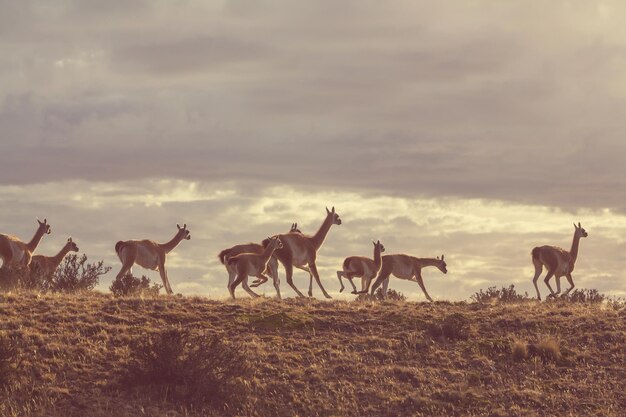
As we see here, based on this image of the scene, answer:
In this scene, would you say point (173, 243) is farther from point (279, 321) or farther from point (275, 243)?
point (279, 321)

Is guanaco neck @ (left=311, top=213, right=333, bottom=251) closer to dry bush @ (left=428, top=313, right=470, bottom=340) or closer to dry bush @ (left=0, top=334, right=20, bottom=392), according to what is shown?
dry bush @ (left=428, top=313, right=470, bottom=340)

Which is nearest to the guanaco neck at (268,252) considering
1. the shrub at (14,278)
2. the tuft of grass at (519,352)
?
the shrub at (14,278)

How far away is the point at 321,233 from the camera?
38250 millimetres

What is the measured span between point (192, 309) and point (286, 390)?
578cm

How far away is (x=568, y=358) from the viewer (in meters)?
26.9

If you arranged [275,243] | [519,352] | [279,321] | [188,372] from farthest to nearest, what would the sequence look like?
[275,243] → [279,321] → [519,352] → [188,372]

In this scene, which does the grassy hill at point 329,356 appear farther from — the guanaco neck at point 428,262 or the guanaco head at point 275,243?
the guanaco neck at point 428,262

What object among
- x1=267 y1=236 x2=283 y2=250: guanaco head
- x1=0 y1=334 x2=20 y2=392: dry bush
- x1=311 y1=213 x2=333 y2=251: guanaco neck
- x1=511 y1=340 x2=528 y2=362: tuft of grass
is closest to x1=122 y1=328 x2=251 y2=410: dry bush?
x1=0 y1=334 x2=20 y2=392: dry bush

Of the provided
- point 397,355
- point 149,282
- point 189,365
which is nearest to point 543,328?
point 397,355

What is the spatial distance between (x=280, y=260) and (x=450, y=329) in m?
8.58

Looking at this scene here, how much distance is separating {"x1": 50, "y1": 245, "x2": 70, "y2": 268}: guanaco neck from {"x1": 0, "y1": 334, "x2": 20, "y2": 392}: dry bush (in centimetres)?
1491

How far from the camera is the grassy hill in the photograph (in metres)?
23.8

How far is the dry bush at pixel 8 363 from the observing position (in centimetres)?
2370

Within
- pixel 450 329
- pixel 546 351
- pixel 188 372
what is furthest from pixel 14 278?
pixel 546 351
